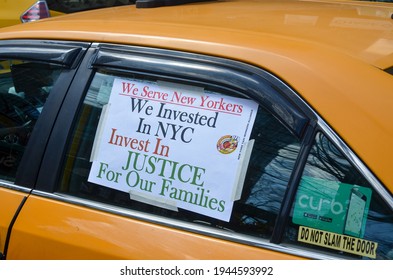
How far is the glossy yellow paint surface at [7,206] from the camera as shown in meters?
2.06

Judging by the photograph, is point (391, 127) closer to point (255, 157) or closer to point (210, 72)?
point (255, 157)

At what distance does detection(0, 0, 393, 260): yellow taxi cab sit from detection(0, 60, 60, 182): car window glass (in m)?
0.01

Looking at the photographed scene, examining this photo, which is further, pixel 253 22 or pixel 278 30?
pixel 253 22

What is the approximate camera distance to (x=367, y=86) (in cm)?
163

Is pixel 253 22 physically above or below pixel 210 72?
above

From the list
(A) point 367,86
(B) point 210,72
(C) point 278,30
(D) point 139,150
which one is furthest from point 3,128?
(A) point 367,86

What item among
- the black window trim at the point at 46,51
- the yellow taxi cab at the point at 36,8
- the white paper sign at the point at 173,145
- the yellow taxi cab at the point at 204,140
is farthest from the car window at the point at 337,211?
the yellow taxi cab at the point at 36,8

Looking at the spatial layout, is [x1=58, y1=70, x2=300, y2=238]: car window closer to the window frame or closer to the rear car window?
the window frame

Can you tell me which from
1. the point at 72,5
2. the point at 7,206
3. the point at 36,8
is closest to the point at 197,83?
the point at 7,206

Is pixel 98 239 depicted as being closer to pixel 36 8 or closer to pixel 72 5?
pixel 36 8

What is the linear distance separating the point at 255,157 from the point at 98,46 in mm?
714

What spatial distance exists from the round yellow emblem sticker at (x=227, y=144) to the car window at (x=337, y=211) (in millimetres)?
231

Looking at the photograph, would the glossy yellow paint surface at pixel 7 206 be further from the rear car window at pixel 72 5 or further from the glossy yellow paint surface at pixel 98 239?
the rear car window at pixel 72 5

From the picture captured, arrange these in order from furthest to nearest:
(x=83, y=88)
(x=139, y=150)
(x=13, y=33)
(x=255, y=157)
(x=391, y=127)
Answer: (x=13, y=33) → (x=83, y=88) → (x=139, y=150) → (x=255, y=157) → (x=391, y=127)
